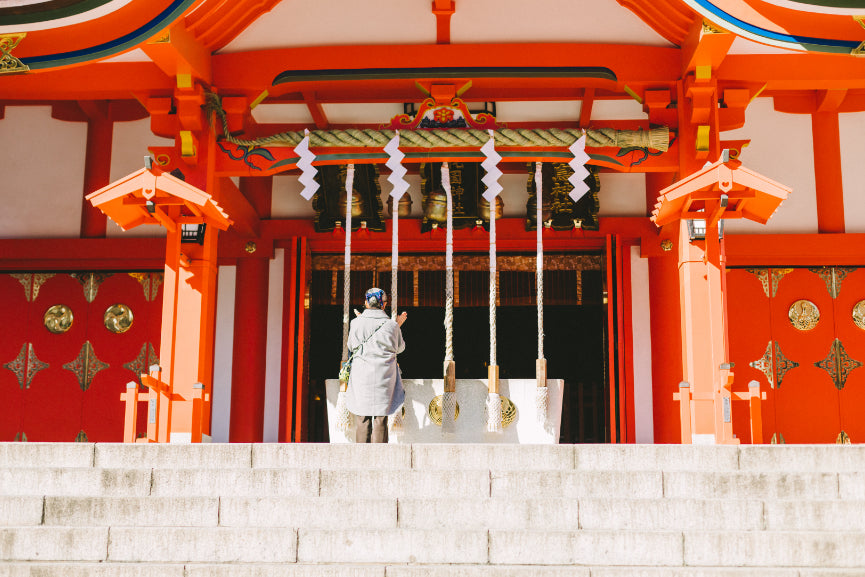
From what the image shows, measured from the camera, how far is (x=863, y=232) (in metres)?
9.34

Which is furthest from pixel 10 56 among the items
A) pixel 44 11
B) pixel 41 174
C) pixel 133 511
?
pixel 133 511

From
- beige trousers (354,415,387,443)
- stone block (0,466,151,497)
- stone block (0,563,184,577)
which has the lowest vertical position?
stone block (0,563,184,577)

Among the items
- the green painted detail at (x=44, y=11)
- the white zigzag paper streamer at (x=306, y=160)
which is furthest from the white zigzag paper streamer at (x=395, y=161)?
the green painted detail at (x=44, y=11)

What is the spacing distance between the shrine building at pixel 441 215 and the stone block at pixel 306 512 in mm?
2258

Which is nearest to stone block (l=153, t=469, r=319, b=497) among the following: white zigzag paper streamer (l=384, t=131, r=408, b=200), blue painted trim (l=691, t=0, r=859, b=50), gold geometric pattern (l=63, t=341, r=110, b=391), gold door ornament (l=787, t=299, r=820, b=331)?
white zigzag paper streamer (l=384, t=131, r=408, b=200)

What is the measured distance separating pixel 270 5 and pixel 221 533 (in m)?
4.86

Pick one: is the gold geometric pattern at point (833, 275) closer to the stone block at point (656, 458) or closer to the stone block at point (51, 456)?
the stone block at point (656, 458)

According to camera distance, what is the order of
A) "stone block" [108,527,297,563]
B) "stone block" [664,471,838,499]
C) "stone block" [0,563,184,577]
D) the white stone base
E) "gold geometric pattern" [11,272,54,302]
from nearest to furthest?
"stone block" [0,563,184,577]
"stone block" [108,527,297,563]
"stone block" [664,471,838,499]
the white stone base
"gold geometric pattern" [11,272,54,302]

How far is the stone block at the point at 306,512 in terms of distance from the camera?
4660 millimetres

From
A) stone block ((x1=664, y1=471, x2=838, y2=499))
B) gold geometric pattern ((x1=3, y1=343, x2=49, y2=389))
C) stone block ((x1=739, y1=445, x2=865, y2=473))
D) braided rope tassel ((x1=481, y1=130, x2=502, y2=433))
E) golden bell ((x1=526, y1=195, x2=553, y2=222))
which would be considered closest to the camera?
stone block ((x1=664, y1=471, x2=838, y2=499))

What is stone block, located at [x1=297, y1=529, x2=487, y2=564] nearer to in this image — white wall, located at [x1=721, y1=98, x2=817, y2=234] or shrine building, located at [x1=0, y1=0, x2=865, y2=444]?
shrine building, located at [x1=0, y1=0, x2=865, y2=444]

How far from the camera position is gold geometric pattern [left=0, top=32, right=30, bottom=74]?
7.13m

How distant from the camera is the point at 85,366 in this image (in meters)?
9.62

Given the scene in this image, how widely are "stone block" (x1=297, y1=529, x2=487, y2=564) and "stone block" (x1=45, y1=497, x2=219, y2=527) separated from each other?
56 cm
